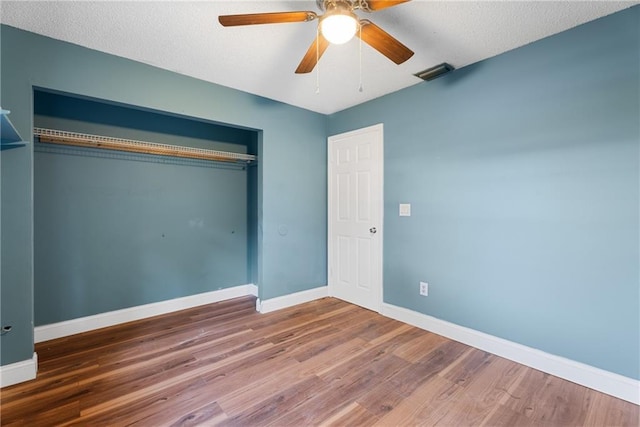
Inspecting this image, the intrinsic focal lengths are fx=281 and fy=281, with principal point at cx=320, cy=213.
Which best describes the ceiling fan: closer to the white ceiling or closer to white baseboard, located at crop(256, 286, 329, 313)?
the white ceiling

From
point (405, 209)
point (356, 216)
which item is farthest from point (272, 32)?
point (356, 216)

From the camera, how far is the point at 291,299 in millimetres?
3447

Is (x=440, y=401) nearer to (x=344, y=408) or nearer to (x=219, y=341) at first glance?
(x=344, y=408)

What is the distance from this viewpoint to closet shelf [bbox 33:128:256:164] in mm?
2414

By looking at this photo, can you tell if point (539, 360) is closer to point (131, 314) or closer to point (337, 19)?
point (337, 19)

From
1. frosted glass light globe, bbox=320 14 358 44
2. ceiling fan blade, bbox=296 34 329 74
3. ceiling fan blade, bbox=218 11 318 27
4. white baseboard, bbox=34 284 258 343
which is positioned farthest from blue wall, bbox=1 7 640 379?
frosted glass light globe, bbox=320 14 358 44

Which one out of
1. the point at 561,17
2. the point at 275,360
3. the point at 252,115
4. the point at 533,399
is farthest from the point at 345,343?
the point at 561,17

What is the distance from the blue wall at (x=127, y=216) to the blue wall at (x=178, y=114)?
0.65 m

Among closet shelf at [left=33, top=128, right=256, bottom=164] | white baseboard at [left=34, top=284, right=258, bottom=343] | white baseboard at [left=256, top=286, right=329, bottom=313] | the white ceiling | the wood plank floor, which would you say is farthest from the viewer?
white baseboard at [left=256, top=286, right=329, bottom=313]

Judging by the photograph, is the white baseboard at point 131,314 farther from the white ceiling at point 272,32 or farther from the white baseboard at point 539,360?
the white ceiling at point 272,32

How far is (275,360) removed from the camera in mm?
2223

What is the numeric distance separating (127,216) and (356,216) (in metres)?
2.53

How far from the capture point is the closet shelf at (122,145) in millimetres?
2414

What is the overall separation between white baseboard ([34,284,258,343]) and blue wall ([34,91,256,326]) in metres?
0.06
